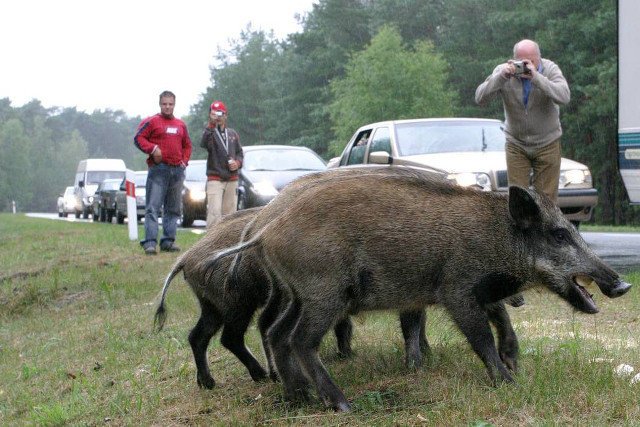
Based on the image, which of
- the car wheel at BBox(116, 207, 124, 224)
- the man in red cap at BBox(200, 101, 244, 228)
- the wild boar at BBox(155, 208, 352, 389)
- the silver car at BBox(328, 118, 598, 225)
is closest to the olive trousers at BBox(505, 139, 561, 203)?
the silver car at BBox(328, 118, 598, 225)

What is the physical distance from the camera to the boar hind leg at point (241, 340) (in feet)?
19.4

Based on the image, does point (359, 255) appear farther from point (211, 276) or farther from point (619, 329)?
point (619, 329)

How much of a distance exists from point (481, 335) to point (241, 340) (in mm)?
1536

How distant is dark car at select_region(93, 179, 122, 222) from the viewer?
37344 millimetres

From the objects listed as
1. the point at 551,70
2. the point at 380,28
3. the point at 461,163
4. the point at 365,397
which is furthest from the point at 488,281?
the point at 380,28

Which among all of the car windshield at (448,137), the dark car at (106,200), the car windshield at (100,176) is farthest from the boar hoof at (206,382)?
the car windshield at (100,176)

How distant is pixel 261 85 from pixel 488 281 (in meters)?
74.0

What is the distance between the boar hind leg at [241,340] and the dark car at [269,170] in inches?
437

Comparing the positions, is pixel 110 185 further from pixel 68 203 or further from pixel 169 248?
pixel 169 248

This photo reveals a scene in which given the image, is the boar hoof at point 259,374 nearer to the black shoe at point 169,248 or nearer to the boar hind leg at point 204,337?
the boar hind leg at point 204,337

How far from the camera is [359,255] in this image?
17.1 ft

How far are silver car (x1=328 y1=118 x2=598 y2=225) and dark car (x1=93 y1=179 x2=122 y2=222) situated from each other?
80.2 ft

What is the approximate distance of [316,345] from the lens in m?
5.23

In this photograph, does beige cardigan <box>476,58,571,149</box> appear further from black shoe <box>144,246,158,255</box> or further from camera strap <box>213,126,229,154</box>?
black shoe <box>144,246,158,255</box>
